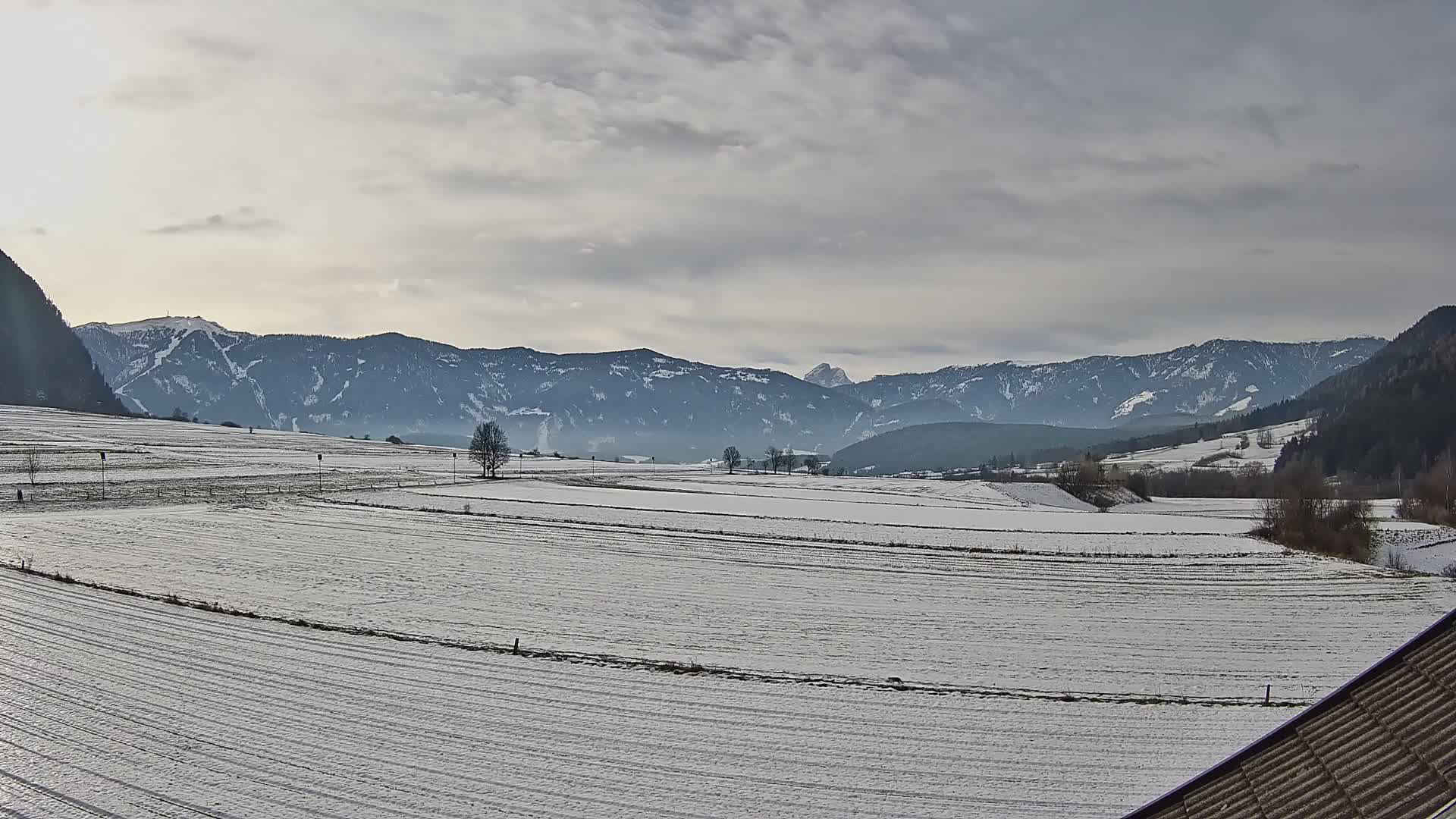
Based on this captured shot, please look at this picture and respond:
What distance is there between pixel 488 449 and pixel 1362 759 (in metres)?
117

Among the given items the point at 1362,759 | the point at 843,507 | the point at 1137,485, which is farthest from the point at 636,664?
the point at 1137,485

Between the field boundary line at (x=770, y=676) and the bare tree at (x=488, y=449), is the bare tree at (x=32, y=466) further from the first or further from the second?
the field boundary line at (x=770, y=676)

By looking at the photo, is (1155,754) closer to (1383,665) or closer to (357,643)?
(1383,665)

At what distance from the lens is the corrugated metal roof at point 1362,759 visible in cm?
703

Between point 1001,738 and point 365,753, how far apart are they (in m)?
13.0

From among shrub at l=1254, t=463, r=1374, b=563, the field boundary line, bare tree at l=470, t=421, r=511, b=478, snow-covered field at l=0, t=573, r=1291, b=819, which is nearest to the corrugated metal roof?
snow-covered field at l=0, t=573, r=1291, b=819

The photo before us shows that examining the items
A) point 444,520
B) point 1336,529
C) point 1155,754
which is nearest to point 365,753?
point 1155,754

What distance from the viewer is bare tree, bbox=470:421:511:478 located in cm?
11388

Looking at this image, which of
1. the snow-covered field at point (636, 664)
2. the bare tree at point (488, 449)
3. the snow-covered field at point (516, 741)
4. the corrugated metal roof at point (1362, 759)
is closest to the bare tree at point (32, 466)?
the snow-covered field at point (636, 664)

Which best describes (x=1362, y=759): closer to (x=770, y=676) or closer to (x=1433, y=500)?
(x=770, y=676)

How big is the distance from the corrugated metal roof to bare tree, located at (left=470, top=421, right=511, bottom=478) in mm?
107948

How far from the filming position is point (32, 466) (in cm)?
7719

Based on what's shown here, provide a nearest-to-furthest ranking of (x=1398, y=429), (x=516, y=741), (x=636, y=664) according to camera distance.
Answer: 1. (x=516, y=741)
2. (x=636, y=664)
3. (x=1398, y=429)

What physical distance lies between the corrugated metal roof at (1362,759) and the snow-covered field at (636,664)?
7455 millimetres
